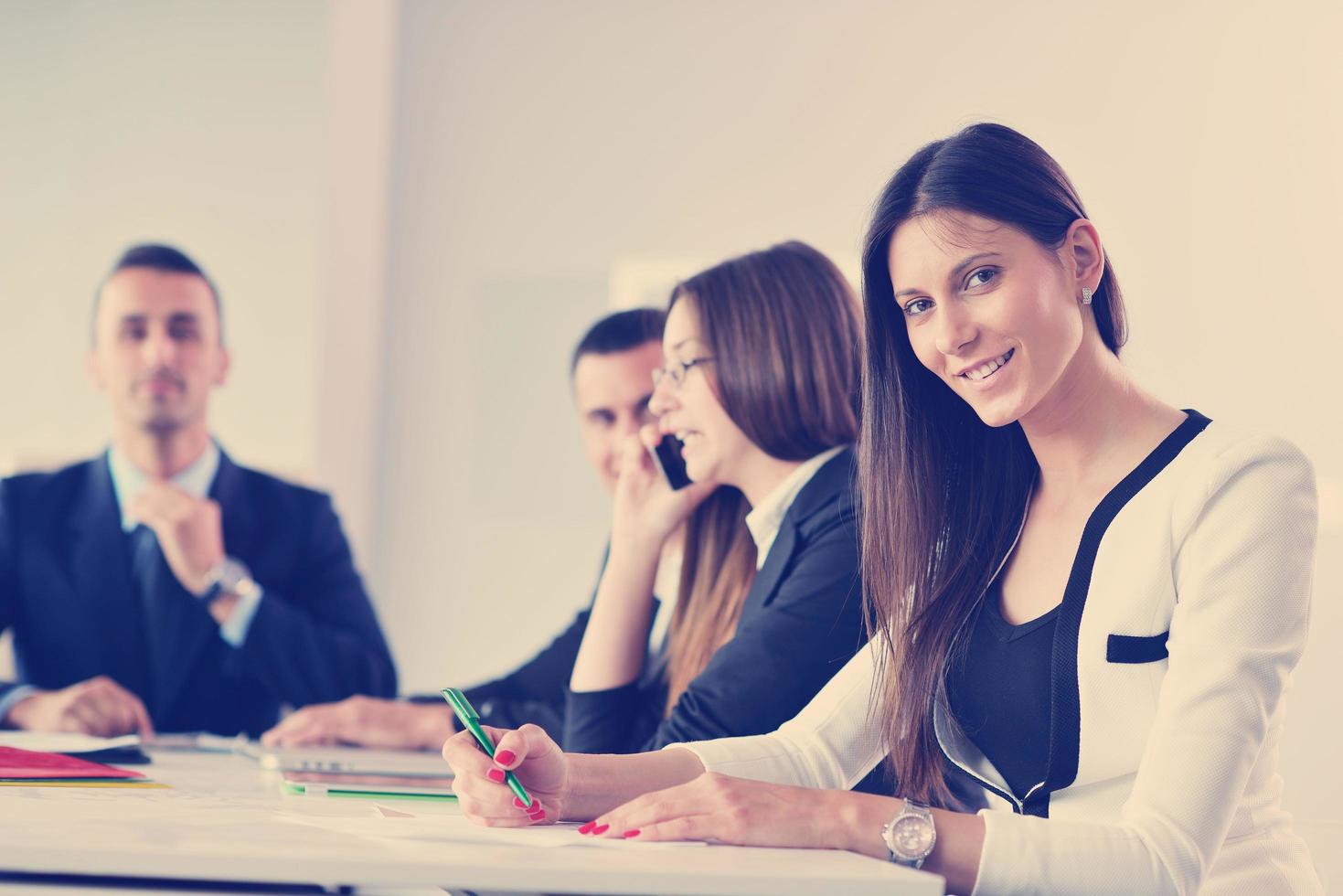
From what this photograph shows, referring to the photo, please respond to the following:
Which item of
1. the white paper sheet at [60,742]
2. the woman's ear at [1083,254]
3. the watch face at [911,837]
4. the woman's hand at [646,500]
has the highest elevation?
the woman's ear at [1083,254]

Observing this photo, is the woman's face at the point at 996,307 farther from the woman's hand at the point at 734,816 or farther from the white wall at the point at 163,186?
the white wall at the point at 163,186

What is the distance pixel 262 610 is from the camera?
2.70m

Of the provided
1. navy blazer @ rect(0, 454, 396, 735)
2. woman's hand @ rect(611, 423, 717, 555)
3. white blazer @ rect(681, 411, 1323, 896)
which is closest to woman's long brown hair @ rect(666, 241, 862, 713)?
woman's hand @ rect(611, 423, 717, 555)

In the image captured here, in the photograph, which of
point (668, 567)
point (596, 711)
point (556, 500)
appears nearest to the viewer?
point (596, 711)

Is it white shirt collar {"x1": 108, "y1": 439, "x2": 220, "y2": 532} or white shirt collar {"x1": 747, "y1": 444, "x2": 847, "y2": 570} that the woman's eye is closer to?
white shirt collar {"x1": 747, "y1": 444, "x2": 847, "y2": 570}

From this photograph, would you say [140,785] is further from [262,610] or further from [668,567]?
[262,610]

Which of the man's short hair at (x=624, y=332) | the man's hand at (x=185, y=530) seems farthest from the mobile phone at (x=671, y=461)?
the man's hand at (x=185, y=530)

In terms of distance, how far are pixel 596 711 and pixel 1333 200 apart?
3.17 m

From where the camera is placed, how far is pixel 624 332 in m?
2.49

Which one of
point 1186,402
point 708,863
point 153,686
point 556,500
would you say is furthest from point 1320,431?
point 708,863

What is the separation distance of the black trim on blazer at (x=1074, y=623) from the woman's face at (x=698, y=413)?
70 centimetres

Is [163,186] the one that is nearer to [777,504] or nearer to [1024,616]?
[777,504]

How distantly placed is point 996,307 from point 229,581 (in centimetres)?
185

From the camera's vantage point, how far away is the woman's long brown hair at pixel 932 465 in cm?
140
